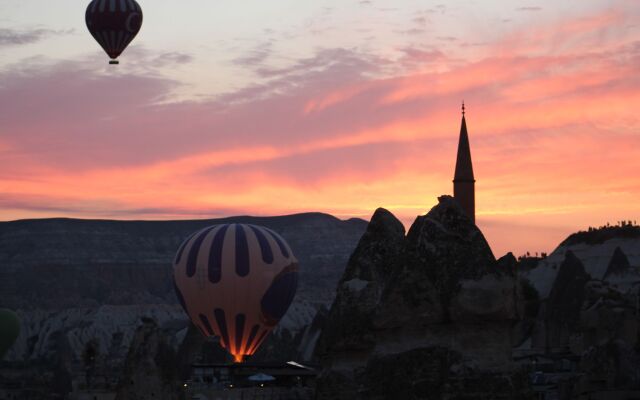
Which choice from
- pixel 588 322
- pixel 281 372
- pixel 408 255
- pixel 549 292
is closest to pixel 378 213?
pixel 408 255

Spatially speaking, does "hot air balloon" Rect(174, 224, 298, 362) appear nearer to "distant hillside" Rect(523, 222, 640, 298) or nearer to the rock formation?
"distant hillside" Rect(523, 222, 640, 298)

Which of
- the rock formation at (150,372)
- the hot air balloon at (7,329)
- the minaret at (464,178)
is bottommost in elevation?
the rock formation at (150,372)

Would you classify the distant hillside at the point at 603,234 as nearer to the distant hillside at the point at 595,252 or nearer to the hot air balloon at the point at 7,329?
the distant hillside at the point at 595,252

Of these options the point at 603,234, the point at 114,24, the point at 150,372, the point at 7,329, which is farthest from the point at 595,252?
the point at 150,372

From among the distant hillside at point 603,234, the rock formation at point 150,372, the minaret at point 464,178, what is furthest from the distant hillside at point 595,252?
the rock formation at point 150,372

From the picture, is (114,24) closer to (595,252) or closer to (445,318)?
(445,318)

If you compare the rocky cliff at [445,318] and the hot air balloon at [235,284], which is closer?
the rocky cliff at [445,318]

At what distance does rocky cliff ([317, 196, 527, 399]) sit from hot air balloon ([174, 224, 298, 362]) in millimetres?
56979

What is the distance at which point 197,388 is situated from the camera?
188 feet

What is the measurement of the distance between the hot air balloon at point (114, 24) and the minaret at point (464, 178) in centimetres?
2666

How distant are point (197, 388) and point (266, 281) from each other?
39.4 ft

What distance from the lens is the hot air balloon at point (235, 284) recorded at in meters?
68.2

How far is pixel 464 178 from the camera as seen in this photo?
89.9 meters

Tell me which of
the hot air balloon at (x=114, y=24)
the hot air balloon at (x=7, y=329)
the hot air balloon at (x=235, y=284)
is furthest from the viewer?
the hot air balloon at (x=7, y=329)
